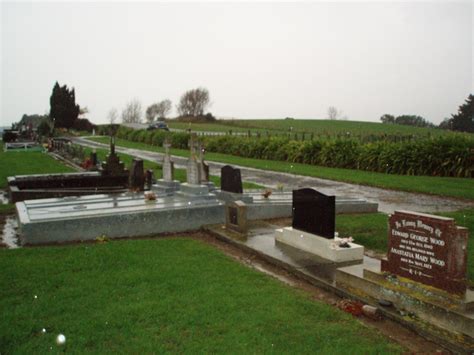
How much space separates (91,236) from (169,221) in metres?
1.75

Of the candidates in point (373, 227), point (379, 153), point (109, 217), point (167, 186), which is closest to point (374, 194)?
point (373, 227)

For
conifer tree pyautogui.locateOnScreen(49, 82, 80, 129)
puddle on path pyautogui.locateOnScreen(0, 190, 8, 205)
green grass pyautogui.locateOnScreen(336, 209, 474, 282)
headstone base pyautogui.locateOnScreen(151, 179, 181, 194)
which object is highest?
conifer tree pyautogui.locateOnScreen(49, 82, 80, 129)

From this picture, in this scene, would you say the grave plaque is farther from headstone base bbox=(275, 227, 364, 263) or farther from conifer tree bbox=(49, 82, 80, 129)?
conifer tree bbox=(49, 82, 80, 129)

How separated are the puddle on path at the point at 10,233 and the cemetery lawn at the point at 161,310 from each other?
1.41 meters

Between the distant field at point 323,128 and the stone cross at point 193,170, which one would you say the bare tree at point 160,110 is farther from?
the stone cross at point 193,170

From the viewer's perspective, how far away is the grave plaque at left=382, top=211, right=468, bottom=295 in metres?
5.66

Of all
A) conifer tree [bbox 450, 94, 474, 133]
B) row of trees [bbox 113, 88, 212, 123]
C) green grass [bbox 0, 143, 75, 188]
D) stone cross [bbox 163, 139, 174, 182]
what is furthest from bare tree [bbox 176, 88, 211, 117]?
stone cross [bbox 163, 139, 174, 182]

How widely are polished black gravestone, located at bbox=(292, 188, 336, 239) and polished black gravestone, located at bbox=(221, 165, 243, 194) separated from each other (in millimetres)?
3232

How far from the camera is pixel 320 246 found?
8398 mm

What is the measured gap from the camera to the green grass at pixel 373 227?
954 cm

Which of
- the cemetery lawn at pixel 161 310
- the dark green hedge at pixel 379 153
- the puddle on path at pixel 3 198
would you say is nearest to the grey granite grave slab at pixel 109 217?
the cemetery lawn at pixel 161 310

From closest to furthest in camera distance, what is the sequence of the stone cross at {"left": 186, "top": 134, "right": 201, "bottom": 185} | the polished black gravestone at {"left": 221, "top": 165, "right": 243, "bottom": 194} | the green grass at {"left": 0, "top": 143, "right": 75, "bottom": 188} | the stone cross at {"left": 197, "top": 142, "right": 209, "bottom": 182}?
the polished black gravestone at {"left": 221, "top": 165, "right": 243, "bottom": 194}, the stone cross at {"left": 186, "top": 134, "right": 201, "bottom": 185}, the stone cross at {"left": 197, "top": 142, "right": 209, "bottom": 182}, the green grass at {"left": 0, "top": 143, "right": 75, "bottom": 188}

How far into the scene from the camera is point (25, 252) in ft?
28.4

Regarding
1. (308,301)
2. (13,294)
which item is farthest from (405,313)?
(13,294)
